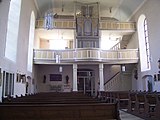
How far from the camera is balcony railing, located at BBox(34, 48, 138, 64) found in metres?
17.8

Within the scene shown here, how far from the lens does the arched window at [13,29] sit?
488 inches

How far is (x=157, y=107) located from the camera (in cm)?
696

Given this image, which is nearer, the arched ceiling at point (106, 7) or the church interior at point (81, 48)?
the church interior at point (81, 48)

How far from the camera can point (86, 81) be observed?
21.6 metres

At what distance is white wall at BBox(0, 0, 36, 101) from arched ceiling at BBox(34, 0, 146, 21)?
3.02 meters

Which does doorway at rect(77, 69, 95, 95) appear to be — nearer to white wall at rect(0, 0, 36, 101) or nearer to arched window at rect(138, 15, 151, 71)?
arched window at rect(138, 15, 151, 71)

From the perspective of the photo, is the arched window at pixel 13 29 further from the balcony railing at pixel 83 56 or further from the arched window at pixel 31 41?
the balcony railing at pixel 83 56

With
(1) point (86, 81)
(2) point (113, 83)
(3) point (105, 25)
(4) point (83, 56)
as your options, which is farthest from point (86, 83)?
(3) point (105, 25)

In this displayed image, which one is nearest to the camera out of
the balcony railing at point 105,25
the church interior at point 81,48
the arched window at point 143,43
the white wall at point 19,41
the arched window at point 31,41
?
the white wall at point 19,41

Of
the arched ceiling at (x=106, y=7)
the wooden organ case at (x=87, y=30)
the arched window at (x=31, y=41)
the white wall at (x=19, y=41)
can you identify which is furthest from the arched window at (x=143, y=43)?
the white wall at (x=19, y=41)

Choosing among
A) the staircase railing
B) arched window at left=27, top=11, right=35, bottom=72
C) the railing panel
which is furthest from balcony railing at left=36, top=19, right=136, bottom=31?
the staircase railing

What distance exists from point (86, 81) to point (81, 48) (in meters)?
4.93

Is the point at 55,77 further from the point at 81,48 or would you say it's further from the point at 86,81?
the point at 81,48

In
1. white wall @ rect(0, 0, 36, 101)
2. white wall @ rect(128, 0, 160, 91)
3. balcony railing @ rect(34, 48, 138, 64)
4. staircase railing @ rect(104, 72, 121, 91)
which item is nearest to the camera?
white wall @ rect(0, 0, 36, 101)
